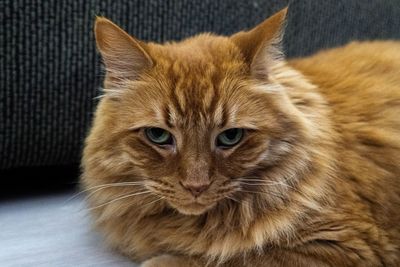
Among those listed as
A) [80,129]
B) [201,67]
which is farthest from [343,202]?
[80,129]

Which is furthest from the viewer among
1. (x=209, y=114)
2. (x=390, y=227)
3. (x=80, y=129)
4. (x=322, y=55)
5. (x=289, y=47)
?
(x=289, y=47)

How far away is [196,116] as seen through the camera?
48.3 inches

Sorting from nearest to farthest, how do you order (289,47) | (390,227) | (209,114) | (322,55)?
1. (209,114)
2. (390,227)
3. (322,55)
4. (289,47)

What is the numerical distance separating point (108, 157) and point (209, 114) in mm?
291

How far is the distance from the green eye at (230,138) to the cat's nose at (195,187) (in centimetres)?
11

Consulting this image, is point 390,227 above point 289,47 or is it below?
below

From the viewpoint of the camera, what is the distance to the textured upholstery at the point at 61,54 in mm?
1664

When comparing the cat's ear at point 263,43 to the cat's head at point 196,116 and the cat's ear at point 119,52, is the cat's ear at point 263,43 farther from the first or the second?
the cat's ear at point 119,52

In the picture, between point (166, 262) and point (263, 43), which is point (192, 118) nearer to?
point (263, 43)

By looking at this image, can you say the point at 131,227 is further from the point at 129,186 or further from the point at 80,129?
the point at 80,129

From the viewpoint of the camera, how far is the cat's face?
1228 mm

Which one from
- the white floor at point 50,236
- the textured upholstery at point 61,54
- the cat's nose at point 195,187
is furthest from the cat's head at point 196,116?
the textured upholstery at point 61,54

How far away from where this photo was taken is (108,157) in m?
1.35

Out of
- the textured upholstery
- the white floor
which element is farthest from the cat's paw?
the textured upholstery
